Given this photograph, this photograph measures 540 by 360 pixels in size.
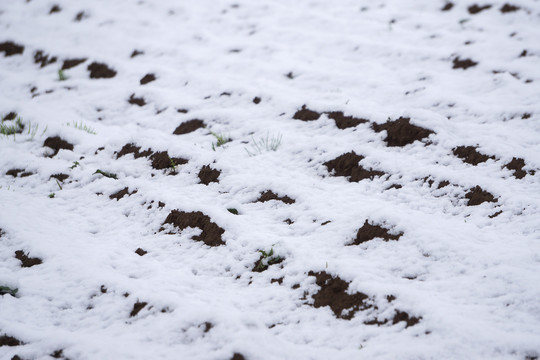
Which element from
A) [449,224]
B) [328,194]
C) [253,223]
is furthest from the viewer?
[328,194]

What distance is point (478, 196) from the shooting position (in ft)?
5.90

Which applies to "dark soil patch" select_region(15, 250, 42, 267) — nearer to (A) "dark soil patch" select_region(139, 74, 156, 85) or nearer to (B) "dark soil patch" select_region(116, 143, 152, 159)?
(B) "dark soil patch" select_region(116, 143, 152, 159)

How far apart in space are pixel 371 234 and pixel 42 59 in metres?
3.47

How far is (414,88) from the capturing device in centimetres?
272

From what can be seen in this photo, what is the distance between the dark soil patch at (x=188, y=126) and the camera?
2.65m

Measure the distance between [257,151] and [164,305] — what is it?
116cm

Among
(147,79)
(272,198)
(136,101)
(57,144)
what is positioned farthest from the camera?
(147,79)

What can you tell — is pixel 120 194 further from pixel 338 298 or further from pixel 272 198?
pixel 338 298

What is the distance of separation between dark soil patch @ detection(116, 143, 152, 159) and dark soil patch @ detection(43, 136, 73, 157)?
353mm

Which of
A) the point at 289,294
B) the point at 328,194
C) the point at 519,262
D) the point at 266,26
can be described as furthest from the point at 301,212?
the point at 266,26

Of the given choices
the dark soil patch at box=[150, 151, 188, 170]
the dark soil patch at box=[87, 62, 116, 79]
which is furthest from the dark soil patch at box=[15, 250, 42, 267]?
the dark soil patch at box=[87, 62, 116, 79]

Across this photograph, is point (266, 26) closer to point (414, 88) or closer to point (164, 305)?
point (414, 88)

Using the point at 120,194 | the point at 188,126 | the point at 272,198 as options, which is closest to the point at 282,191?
the point at 272,198

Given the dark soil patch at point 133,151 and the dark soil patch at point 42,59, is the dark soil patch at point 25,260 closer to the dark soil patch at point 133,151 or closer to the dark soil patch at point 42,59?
the dark soil patch at point 133,151
